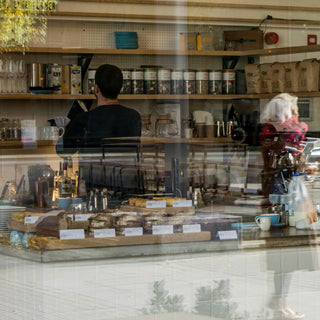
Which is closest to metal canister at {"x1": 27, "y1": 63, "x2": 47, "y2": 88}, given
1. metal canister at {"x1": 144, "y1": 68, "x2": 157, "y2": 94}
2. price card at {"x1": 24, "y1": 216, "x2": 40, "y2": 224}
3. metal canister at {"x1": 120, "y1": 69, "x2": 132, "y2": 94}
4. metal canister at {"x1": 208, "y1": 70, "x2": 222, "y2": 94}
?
metal canister at {"x1": 120, "y1": 69, "x2": 132, "y2": 94}

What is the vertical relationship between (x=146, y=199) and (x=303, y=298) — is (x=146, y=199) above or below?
above

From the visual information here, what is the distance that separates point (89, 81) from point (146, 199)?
0.59 m

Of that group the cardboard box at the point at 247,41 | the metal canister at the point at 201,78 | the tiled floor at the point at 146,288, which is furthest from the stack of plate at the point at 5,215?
the cardboard box at the point at 247,41

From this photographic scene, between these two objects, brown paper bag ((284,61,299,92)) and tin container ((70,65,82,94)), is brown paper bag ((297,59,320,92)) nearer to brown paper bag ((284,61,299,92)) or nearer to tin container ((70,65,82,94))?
brown paper bag ((284,61,299,92))

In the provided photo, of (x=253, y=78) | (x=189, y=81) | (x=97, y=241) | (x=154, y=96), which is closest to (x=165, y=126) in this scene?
(x=154, y=96)

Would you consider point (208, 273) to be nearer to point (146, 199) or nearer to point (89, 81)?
point (146, 199)

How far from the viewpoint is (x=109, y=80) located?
10.6 feet

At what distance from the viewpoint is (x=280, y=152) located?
3340mm

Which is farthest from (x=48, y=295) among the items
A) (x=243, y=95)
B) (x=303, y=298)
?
(x=243, y=95)

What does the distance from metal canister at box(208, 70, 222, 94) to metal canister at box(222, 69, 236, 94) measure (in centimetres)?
2

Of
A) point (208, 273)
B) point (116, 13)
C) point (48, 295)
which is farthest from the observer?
point (116, 13)

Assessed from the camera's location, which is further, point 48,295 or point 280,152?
point 280,152

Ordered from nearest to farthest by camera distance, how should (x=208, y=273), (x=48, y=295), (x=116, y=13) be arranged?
(x=48, y=295)
(x=208, y=273)
(x=116, y=13)

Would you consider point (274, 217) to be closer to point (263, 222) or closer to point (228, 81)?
point (263, 222)
